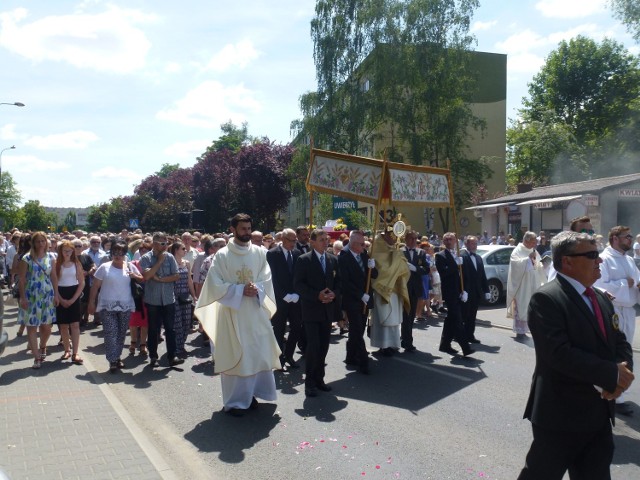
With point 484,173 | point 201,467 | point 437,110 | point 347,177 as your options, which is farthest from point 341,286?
point 484,173

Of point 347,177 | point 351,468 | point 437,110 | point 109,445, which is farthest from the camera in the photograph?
point 437,110

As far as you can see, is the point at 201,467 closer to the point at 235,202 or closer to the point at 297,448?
the point at 297,448

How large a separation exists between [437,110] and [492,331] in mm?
22781

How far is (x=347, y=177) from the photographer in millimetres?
9953

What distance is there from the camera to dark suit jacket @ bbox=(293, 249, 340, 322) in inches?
301

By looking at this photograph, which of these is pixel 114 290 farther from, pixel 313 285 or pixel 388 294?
pixel 388 294

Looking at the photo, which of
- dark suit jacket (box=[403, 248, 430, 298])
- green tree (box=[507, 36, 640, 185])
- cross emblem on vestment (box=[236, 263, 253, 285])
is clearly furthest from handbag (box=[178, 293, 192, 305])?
green tree (box=[507, 36, 640, 185])

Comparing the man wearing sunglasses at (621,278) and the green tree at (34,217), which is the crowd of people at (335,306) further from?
the green tree at (34,217)

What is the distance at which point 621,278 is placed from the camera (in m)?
7.01

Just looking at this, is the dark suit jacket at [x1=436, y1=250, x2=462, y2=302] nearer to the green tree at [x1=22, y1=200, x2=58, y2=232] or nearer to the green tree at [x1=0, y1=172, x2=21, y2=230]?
the green tree at [x1=0, y1=172, x2=21, y2=230]

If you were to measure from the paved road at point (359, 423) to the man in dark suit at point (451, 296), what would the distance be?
0.48 m

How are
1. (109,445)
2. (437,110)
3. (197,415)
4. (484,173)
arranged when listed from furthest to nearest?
1. (484,173)
2. (437,110)
3. (197,415)
4. (109,445)

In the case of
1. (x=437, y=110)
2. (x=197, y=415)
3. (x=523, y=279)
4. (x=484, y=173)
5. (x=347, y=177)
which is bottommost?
(x=197, y=415)

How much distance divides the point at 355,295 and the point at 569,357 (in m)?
5.45
